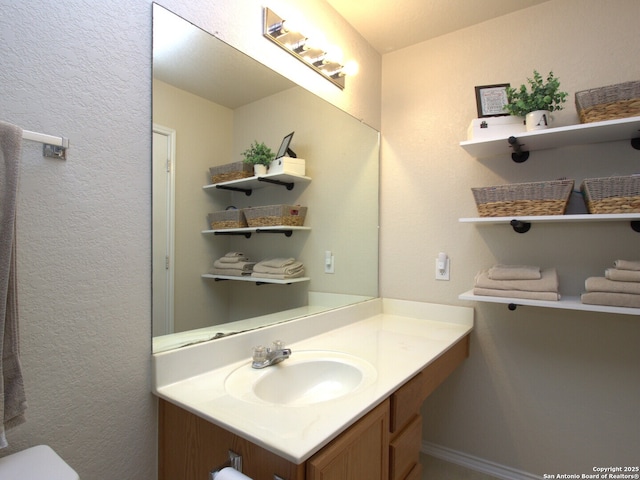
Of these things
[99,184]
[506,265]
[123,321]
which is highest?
[99,184]

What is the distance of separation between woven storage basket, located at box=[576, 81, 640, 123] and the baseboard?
1.59 metres

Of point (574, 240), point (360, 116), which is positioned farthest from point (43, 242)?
point (574, 240)

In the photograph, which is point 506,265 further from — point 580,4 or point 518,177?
point 580,4

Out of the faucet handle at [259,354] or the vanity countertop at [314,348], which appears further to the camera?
the faucet handle at [259,354]

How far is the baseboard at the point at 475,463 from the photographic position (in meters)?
1.63

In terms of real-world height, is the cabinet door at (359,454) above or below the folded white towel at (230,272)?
below

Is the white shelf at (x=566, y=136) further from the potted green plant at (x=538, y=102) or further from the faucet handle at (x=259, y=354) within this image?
the faucet handle at (x=259, y=354)

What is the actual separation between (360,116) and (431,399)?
5.20ft

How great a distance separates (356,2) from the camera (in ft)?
5.22

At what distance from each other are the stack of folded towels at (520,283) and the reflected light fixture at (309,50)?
3.78 ft

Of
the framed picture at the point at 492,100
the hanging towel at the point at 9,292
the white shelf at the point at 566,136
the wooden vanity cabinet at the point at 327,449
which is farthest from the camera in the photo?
the framed picture at the point at 492,100

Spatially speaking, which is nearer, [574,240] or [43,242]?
[43,242]

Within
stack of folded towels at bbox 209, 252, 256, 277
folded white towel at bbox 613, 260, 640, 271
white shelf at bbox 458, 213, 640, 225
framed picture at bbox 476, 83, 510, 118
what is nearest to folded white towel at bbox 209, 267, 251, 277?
stack of folded towels at bbox 209, 252, 256, 277

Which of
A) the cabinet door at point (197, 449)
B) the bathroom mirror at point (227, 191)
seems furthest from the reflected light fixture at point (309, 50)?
the cabinet door at point (197, 449)
